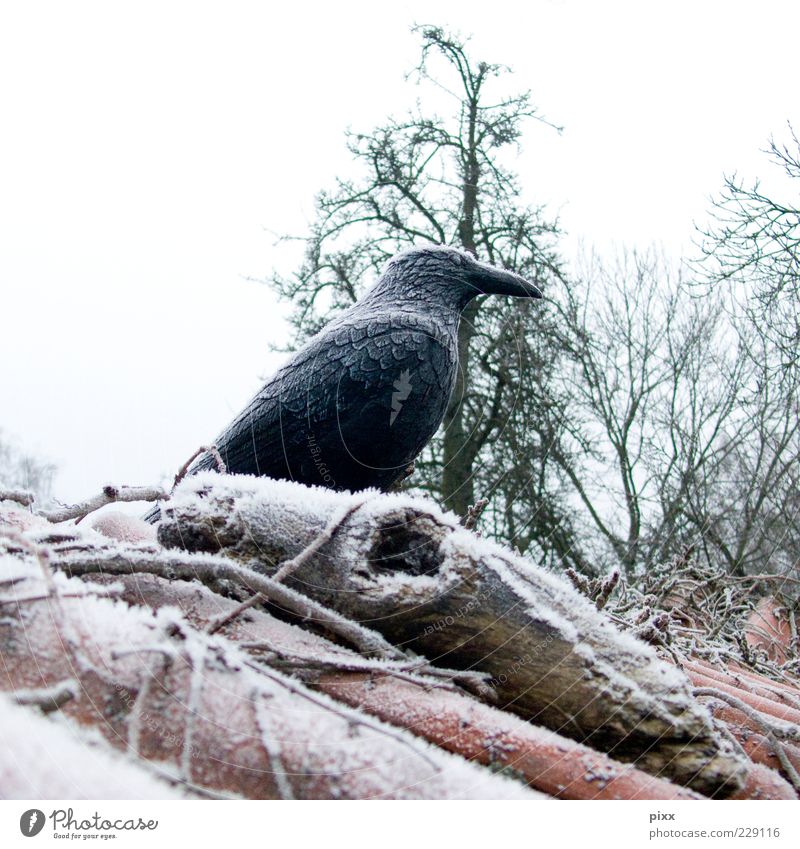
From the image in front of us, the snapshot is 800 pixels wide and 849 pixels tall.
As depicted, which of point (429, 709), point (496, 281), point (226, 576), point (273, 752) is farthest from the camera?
point (496, 281)

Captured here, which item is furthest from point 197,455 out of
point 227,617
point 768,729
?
point 768,729

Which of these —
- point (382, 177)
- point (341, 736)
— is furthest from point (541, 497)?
point (341, 736)

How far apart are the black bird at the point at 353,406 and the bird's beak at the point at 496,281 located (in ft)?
0.57

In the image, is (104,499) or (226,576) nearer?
(226,576)

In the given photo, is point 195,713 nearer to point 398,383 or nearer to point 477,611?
point 477,611

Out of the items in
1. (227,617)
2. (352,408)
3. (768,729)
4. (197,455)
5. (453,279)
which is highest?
(453,279)

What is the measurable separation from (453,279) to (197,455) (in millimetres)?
899

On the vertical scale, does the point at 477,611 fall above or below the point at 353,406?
below

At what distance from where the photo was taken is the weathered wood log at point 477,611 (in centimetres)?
125

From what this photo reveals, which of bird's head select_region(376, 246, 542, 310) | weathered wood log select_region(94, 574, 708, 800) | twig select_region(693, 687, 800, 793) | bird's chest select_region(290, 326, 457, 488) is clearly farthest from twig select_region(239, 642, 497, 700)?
bird's head select_region(376, 246, 542, 310)

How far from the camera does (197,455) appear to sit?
1943 mm

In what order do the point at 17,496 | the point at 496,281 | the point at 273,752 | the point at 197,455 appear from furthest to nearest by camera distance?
1. the point at 496,281
2. the point at 197,455
3. the point at 17,496
4. the point at 273,752
